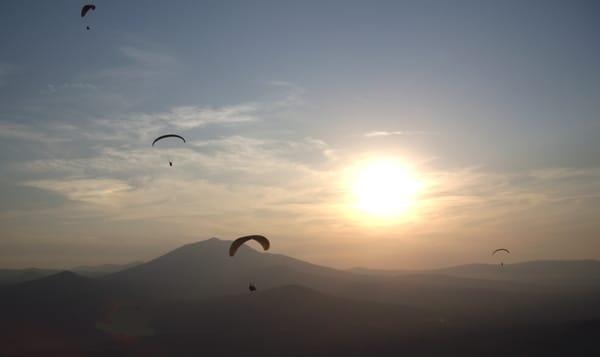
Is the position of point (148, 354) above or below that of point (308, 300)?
below

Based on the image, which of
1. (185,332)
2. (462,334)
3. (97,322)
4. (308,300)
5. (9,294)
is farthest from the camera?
(9,294)

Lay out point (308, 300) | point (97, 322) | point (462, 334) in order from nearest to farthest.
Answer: point (462, 334) → point (97, 322) → point (308, 300)

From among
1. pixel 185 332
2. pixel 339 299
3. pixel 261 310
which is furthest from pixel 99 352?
pixel 339 299

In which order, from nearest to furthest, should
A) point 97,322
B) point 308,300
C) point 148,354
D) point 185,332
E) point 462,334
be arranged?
point 148,354 → point 462,334 → point 185,332 → point 97,322 → point 308,300

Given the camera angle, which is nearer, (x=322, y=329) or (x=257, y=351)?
(x=257, y=351)

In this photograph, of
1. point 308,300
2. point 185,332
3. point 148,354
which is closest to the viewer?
point 148,354

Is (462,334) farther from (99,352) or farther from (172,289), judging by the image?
(172,289)

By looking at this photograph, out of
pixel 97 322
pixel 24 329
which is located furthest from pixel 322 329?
pixel 24 329

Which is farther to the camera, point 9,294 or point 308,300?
point 9,294

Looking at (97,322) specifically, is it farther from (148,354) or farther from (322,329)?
(322,329)
